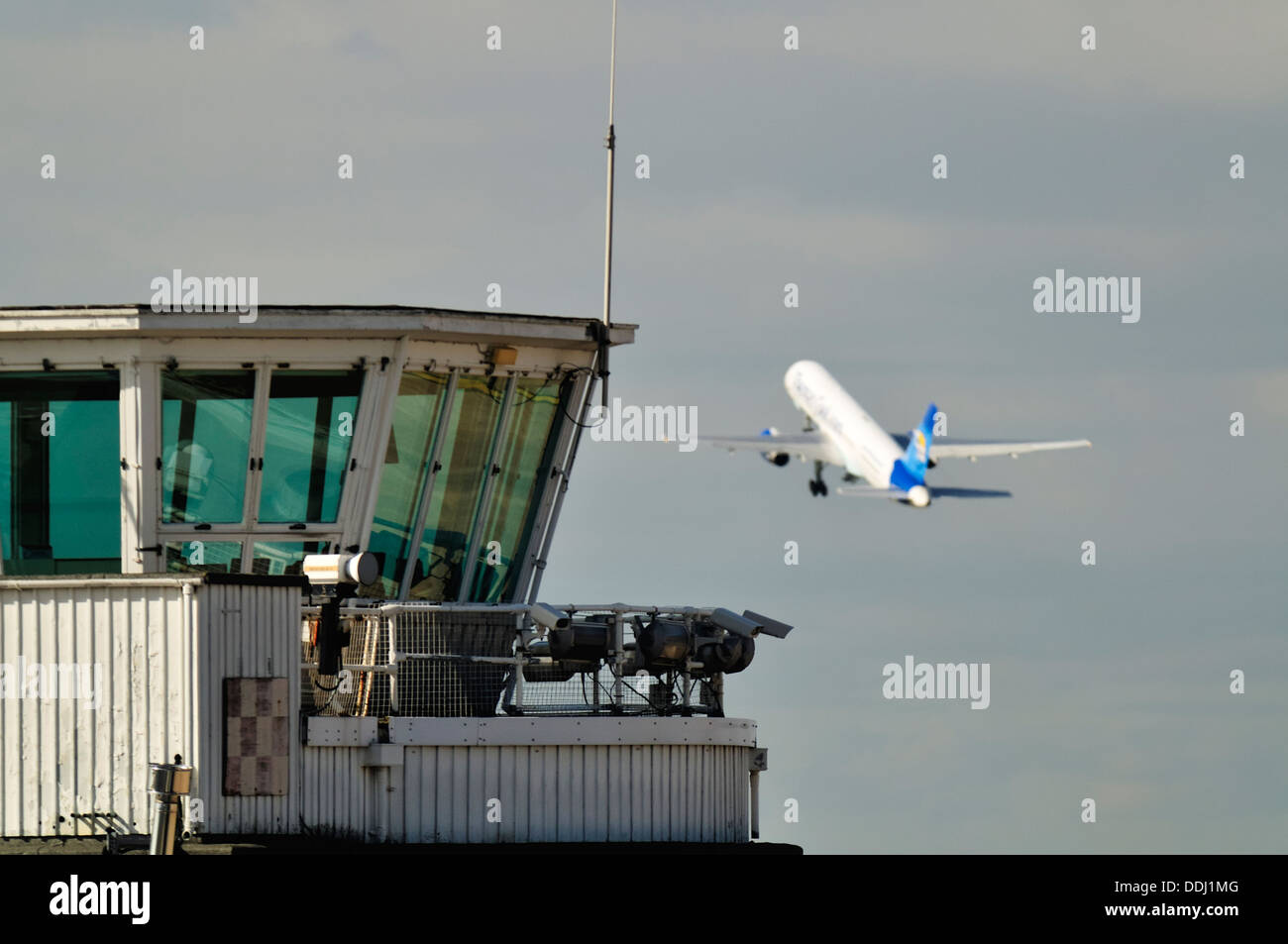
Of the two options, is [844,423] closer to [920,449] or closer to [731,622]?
[920,449]

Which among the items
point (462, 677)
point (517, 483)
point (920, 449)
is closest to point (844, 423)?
point (920, 449)

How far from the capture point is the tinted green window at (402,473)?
148 feet

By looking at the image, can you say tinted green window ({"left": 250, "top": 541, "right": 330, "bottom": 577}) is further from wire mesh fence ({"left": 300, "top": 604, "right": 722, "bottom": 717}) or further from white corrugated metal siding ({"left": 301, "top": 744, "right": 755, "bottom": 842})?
white corrugated metal siding ({"left": 301, "top": 744, "right": 755, "bottom": 842})

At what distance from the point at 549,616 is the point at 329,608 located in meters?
2.99

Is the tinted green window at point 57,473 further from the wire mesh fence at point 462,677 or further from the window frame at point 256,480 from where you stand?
the wire mesh fence at point 462,677

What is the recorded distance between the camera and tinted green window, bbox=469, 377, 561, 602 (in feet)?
153

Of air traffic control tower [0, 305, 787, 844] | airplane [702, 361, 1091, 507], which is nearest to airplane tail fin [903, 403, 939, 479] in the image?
airplane [702, 361, 1091, 507]

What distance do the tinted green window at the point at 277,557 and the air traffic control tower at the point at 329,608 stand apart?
5 cm

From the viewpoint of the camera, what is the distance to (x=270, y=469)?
44.8m

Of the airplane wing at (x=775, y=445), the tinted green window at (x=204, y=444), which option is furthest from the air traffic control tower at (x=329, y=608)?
the airplane wing at (x=775, y=445)

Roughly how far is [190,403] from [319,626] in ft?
16.0
